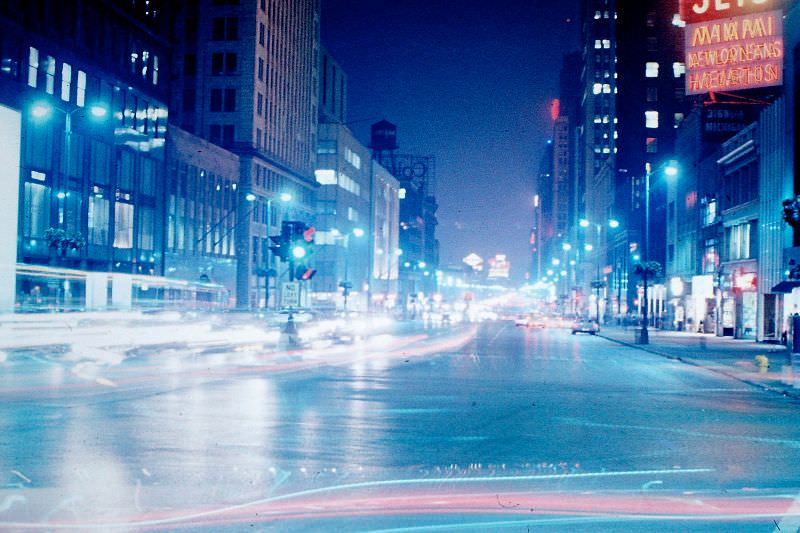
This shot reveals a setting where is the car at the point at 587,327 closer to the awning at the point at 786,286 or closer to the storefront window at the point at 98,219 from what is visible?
the awning at the point at 786,286

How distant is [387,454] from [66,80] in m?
55.1

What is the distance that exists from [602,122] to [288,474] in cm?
17658

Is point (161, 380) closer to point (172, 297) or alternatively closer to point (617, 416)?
point (617, 416)

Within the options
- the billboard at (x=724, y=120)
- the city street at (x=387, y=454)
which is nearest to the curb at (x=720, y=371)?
the city street at (x=387, y=454)

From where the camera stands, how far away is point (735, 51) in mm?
48344

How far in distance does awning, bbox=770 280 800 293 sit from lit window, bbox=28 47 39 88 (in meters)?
45.1

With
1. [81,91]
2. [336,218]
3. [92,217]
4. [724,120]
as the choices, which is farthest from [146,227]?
[336,218]

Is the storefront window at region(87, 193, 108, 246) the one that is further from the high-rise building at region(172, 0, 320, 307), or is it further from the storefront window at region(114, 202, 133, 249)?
the high-rise building at region(172, 0, 320, 307)

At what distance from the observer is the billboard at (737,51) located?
4753 cm

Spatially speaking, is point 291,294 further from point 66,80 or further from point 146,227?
point 146,227

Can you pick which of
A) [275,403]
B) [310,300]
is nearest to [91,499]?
[275,403]

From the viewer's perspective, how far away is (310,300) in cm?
12038

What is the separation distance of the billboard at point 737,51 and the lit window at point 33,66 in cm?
3884

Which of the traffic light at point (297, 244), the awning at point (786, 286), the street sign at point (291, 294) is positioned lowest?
the street sign at point (291, 294)
